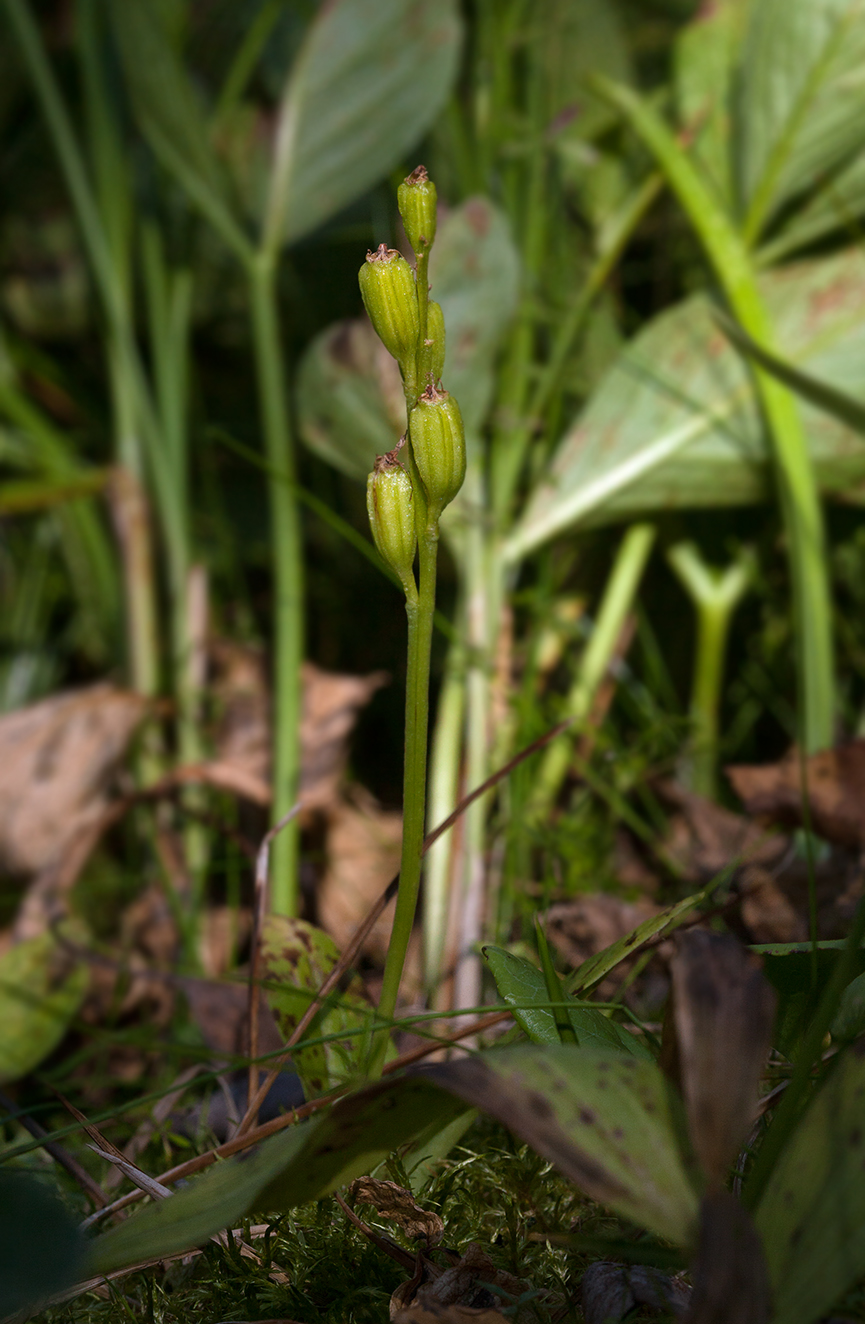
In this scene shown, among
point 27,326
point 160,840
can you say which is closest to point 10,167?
point 27,326

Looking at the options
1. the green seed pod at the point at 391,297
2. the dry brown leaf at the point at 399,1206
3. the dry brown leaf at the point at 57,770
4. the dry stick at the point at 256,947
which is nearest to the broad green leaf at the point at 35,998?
the dry brown leaf at the point at 57,770

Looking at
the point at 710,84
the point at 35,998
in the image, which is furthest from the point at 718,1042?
the point at 710,84

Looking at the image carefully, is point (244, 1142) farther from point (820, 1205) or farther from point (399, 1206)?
point (820, 1205)

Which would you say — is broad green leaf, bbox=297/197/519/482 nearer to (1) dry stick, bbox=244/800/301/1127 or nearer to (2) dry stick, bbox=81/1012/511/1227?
(1) dry stick, bbox=244/800/301/1127

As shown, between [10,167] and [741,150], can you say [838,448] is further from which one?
[10,167]

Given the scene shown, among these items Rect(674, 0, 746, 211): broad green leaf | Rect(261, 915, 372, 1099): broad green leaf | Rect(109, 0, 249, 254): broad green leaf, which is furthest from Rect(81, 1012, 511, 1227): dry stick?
Rect(674, 0, 746, 211): broad green leaf
